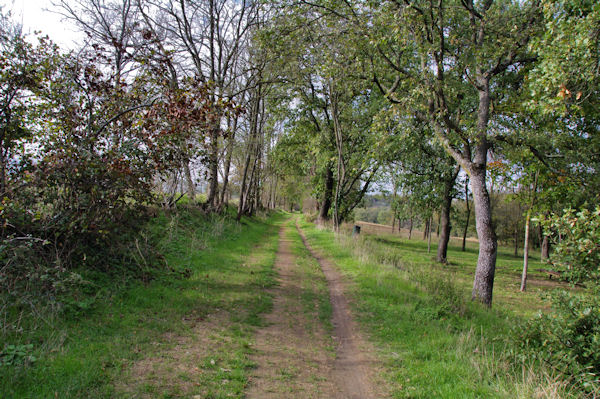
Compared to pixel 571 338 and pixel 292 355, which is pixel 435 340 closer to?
pixel 571 338

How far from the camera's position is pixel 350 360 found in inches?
196

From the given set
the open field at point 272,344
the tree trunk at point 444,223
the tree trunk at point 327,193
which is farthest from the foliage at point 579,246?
the tree trunk at point 327,193

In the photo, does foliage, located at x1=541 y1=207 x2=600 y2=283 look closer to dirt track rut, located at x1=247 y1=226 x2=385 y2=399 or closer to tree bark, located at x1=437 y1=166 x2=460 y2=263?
dirt track rut, located at x1=247 y1=226 x2=385 y2=399

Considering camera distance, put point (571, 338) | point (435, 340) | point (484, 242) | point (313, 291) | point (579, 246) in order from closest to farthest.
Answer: point (571, 338), point (579, 246), point (435, 340), point (313, 291), point (484, 242)

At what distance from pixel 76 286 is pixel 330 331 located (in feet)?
14.8

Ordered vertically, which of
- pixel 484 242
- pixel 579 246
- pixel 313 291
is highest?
pixel 579 246

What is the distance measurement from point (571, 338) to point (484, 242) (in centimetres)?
560


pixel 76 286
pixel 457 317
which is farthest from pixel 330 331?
pixel 76 286

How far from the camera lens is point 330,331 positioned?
6.04 m

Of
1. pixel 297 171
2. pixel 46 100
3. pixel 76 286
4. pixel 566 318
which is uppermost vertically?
pixel 297 171

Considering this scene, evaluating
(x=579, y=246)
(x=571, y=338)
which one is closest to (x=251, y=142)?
(x=579, y=246)

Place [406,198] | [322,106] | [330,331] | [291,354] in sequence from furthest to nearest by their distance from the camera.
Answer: [322,106] < [406,198] < [330,331] < [291,354]

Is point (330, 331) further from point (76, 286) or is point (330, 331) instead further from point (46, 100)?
point (46, 100)

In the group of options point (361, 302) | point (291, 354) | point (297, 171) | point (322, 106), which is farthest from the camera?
point (297, 171)
